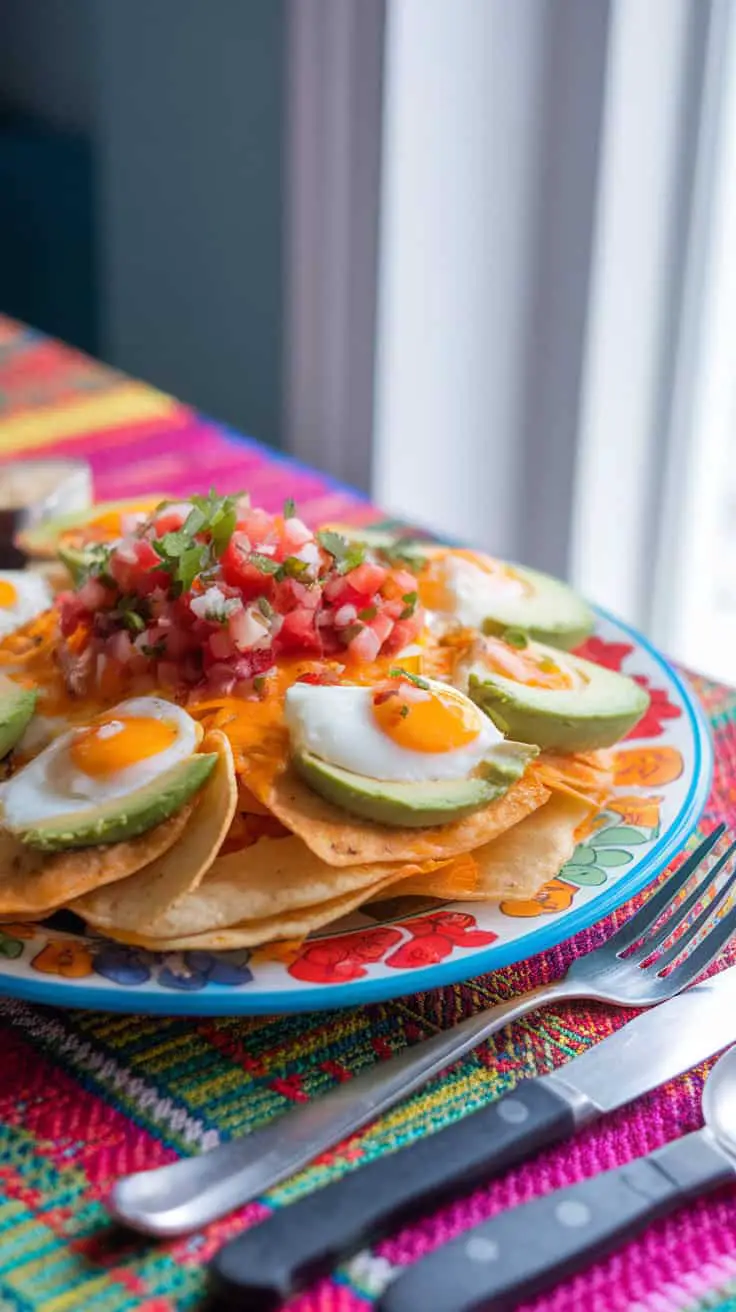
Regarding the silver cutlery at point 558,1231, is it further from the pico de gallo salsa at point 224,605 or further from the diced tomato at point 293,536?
the diced tomato at point 293,536

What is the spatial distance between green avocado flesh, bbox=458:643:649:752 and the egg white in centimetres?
16

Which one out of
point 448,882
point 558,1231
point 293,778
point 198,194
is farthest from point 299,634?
point 198,194

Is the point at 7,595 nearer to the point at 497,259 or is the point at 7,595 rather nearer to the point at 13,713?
the point at 13,713

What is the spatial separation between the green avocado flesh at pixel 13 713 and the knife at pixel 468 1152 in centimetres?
56

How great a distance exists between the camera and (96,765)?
1.28m

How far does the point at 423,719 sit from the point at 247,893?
0.22m

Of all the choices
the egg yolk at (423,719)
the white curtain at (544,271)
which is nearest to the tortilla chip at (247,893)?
the egg yolk at (423,719)

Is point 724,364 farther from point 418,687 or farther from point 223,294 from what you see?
point 418,687

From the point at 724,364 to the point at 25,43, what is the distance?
3351 mm

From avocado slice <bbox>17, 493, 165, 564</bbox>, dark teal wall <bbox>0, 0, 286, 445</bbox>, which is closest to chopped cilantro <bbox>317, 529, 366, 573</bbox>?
avocado slice <bbox>17, 493, 165, 564</bbox>

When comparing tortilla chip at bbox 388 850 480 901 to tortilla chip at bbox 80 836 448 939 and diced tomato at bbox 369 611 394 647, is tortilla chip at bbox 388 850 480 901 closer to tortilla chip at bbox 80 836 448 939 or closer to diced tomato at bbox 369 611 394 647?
tortilla chip at bbox 80 836 448 939

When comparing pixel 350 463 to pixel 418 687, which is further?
pixel 350 463

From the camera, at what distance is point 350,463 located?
3.79m

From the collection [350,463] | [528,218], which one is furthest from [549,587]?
[350,463]
